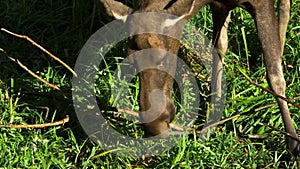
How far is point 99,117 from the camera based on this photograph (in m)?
5.54

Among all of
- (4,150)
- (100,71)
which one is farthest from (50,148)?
(100,71)

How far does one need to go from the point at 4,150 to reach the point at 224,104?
5.26 feet

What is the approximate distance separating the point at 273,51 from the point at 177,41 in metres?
0.70

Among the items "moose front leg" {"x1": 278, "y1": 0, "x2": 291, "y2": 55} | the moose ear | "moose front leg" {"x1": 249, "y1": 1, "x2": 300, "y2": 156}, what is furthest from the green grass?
the moose ear

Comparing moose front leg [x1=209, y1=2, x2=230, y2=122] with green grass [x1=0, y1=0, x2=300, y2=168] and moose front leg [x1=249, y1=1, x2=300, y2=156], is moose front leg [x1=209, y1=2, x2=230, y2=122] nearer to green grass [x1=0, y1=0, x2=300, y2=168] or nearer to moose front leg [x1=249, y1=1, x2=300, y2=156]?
green grass [x1=0, y1=0, x2=300, y2=168]

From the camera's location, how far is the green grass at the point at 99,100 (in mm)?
5148

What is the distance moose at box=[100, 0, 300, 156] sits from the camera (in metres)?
4.57

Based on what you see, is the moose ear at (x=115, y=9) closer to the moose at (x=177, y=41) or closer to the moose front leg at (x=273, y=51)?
the moose at (x=177, y=41)

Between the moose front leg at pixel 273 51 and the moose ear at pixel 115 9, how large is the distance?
90 cm

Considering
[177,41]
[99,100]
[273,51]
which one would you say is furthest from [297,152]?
[99,100]

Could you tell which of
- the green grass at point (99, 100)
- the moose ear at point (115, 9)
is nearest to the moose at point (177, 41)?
the moose ear at point (115, 9)

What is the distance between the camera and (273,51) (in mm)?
5031

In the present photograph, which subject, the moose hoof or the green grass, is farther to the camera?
the green grass

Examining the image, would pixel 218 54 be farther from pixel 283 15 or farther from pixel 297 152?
pixel 297 152
